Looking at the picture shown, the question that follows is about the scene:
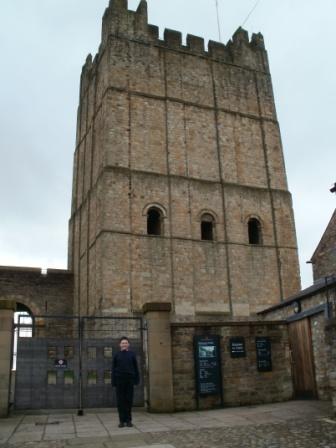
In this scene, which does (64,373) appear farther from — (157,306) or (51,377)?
(157,306)

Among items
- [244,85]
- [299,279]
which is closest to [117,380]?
[299,279]

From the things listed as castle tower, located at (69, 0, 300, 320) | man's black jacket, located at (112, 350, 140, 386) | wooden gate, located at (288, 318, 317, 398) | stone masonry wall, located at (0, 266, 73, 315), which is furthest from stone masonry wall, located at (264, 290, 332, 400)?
stone masonry wall, located at (0, 266, 73, 315)

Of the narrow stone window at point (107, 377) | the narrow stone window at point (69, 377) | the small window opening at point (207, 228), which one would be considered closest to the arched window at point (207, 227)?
the small window opening at point (207, 228)

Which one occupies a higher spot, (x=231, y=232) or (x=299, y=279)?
(x=231, y=232)

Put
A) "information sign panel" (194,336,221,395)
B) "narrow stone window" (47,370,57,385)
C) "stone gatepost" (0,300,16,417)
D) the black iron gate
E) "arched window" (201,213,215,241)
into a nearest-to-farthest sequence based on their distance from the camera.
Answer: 1. "stone gatepost" (0,300,16,417)
2. the black iron gate
3. "narrow stone window" (47,370,57,385)
4. "information sign panel" (194,336,221,395)
5. "arched window" (201,213,215,241)

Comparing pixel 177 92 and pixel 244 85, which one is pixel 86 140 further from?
pixel 244 85

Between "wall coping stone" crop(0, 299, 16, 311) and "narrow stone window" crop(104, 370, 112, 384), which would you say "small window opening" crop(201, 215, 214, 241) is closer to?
"narrow stone window" crop(104, 370, 112, 384)

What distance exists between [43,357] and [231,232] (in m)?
13.5

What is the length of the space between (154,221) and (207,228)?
262 centimetres

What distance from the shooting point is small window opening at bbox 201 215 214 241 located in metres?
24.0

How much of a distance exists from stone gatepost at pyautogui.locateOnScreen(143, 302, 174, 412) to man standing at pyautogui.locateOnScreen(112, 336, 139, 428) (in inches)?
92.2

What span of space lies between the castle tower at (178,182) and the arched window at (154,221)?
6cm

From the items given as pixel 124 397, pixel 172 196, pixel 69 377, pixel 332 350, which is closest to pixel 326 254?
pixel 172 196

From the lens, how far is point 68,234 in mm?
28734
